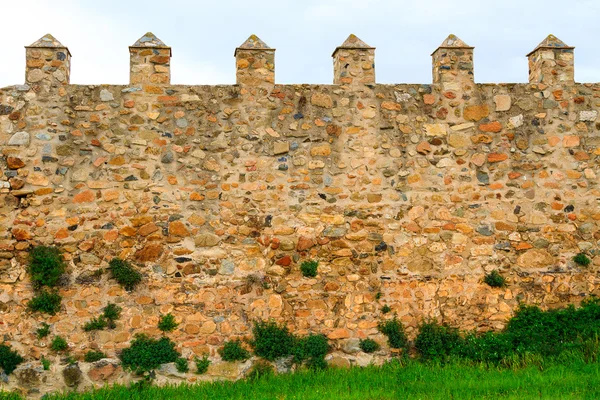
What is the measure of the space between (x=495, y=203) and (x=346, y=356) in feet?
9.93

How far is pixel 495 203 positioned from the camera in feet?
27.7

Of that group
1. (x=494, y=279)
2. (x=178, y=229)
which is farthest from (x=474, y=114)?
(x=178, y=229)

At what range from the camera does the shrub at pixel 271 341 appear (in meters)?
7.82

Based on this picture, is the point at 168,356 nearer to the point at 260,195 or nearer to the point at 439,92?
the point at 260,195

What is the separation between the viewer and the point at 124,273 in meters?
7.75

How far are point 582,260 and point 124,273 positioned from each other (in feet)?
20.9

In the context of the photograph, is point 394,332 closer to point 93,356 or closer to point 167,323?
point 167,323

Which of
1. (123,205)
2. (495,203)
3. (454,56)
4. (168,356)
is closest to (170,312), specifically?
(168,356)

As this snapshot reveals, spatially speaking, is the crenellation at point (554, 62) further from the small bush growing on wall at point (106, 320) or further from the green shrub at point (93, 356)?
the green shrub at point (93, 356)

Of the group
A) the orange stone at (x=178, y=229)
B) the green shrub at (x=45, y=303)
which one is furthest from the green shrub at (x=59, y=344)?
the orange stone at (x=178, y=229)

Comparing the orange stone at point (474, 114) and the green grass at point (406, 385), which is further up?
the orange stone at point (474, 114)

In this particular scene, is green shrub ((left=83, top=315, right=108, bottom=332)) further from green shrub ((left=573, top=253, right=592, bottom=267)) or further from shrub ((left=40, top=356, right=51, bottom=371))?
green shrub ((left=573, top=253, right=592, bottom=267))

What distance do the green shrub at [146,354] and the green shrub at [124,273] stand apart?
69 cm

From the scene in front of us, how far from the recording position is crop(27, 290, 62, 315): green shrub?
7582 millimetres
